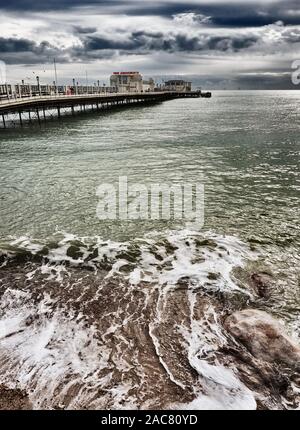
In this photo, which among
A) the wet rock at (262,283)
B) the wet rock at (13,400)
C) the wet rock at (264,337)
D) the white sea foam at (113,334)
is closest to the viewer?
the wet rock at (13,400)

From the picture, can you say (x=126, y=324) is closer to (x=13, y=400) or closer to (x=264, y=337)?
(x=13, y=400)

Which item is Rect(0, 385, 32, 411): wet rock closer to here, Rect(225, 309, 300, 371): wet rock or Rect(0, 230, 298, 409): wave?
Rect(0, 230, 298, 409): wave

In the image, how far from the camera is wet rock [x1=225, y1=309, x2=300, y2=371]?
5258mm

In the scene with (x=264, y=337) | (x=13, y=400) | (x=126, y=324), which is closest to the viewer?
(x=13, y=400)

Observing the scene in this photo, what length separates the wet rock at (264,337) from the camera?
5258mm

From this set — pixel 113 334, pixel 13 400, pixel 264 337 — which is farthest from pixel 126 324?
pixel 264 337

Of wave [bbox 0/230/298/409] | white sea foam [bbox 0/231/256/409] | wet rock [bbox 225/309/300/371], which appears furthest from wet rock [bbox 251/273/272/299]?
wet rock [bbox 225/309/300/371]

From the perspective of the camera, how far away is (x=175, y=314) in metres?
6.41

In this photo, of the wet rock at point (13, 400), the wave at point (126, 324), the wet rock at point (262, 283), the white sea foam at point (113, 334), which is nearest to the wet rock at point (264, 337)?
the wave at point (126, 324)

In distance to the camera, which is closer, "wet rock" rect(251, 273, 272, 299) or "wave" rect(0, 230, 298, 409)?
"wave" rect(0, 230, 298, 409)

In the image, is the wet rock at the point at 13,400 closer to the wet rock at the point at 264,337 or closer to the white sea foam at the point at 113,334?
the white sea foam at the point at 113,334

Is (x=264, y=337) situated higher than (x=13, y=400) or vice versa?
(x=264, y=337)

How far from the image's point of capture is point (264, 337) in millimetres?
5512
